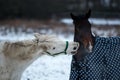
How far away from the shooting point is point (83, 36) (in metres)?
4.87

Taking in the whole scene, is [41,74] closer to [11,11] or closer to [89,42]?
[89,42]

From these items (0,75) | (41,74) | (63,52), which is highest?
(63,52)

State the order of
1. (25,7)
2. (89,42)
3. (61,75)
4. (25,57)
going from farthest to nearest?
(25,7) < (61,75) < (89,42) < (25,57)

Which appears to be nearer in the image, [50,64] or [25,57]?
[25,57]

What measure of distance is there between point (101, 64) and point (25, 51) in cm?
155

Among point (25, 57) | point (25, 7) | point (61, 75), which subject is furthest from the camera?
point (25, 7)

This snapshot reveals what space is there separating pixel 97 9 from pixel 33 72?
95.0 feet

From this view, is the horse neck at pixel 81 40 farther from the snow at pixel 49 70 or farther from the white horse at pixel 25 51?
the snow at pixel 49 70

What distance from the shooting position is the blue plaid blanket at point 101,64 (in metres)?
5.14

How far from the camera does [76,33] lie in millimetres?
4949

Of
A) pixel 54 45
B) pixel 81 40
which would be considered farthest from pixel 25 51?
pixel 81 40

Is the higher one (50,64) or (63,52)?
(63,52)

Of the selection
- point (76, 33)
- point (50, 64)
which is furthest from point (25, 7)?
point (76, 33)

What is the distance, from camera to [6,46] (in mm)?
4258
